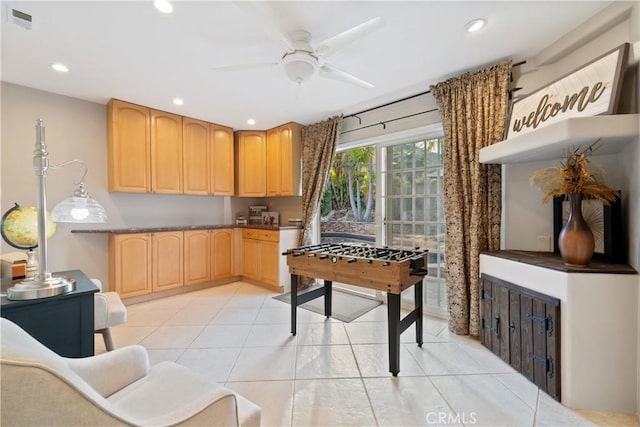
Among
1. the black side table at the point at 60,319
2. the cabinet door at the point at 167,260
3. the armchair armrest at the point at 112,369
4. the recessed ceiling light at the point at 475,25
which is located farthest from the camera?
the cabinet door at the point at 167,260

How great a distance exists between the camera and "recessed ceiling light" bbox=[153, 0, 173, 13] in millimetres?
1692

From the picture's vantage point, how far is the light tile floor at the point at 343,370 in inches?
61.3

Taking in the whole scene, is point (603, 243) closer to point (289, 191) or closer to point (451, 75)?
point (451, 75)

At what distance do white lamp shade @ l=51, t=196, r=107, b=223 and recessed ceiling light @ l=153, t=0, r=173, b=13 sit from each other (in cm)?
135

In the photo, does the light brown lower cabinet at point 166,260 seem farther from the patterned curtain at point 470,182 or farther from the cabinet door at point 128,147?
the patterned curtain at point 470,182

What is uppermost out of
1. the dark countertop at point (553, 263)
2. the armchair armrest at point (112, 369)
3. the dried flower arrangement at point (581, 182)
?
the dried flower arrangement at point (581, 182)

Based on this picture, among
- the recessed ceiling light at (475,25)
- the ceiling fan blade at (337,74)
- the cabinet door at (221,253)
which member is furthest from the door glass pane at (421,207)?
the cabinet door at (221,253)

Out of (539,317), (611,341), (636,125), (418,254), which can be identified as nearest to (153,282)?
(418,254)

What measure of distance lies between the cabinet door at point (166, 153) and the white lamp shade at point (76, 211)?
208cm

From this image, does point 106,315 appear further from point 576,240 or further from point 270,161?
point 576,240

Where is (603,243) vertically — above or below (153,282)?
above

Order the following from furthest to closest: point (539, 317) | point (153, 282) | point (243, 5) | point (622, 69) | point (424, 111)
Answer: point (153, 282) → point (424, 111) → point (539, 317) → point (622, 69) → point (243, 5)

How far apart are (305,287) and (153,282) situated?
2118mm

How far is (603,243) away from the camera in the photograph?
1872 millimetres
